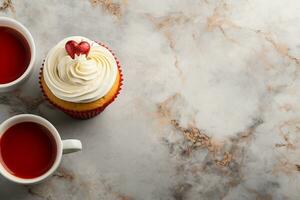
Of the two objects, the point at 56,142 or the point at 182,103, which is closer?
the point at 56,142

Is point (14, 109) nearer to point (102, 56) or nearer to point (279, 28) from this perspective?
point (102, 56)

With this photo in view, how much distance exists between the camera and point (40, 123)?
4.23ft

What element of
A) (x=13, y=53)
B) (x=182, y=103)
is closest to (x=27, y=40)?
(x=13, y=53)

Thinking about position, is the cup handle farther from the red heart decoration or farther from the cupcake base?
Answer: the red heart decoration

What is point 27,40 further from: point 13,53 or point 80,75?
point 80,75

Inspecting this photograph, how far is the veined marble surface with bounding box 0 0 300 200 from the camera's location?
4.57 feet

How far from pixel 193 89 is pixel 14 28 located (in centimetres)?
42

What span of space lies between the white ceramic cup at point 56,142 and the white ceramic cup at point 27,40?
0.23 feet

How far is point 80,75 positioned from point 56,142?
15 cm

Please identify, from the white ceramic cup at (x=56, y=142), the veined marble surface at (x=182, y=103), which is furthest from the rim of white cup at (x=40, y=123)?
the veined marble surface at (x=182, y=103)

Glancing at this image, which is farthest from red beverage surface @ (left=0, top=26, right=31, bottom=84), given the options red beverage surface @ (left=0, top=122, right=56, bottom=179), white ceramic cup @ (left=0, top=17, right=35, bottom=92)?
red beverage surface @ (left=0, top=122, right=56, bottom=179)

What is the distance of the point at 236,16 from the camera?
1464 mm

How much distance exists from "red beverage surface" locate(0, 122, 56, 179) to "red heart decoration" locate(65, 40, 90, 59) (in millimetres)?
177

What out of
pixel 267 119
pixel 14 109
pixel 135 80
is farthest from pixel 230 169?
pixel 14 109
